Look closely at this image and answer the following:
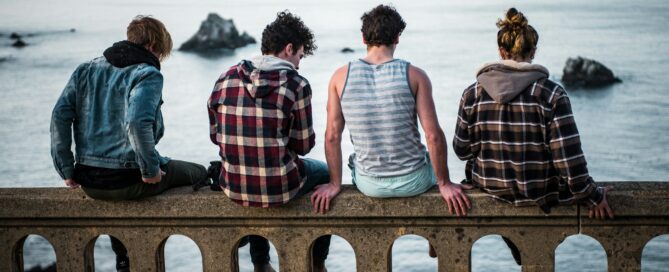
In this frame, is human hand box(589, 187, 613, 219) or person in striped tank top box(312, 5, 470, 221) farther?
person in striped tank top box(312, 5, 470, 221)

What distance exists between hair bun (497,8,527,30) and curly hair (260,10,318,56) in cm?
104

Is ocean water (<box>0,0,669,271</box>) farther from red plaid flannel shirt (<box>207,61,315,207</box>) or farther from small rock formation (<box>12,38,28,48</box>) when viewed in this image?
red plaid flannel shirt (<box>207,61,315,207</box>)

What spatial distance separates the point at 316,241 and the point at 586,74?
54143 millimetres

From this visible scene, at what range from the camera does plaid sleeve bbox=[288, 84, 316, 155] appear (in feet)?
16.4

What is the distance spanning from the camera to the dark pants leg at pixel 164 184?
16.8 feet

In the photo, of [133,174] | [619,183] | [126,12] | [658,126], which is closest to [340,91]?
[133,174]

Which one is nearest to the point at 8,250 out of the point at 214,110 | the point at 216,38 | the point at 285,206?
the point at 214,110

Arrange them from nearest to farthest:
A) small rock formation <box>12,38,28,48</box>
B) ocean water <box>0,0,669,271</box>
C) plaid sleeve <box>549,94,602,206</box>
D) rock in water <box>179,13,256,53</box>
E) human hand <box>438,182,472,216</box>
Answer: plaid sleeve <box>549,94,602,206</box>, human hand <box>438,182,472,216</box>, ocean water <box>0,0,669,271</box>, small rock formation <box>12,38,28,48</box>, rock in water <box>179,13,256,53</box>

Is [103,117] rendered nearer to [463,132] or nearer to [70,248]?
[70,248]

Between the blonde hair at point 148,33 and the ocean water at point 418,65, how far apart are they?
1712cm

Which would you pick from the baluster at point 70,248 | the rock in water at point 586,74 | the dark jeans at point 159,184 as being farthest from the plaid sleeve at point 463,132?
the rock in water at point 586,74

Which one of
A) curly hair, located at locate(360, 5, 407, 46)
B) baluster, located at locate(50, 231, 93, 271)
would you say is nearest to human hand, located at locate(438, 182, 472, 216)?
curly hair, located at locate(360, 5, 407, 46)

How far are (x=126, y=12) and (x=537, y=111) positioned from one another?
2860 inches

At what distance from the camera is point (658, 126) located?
5344 cm
